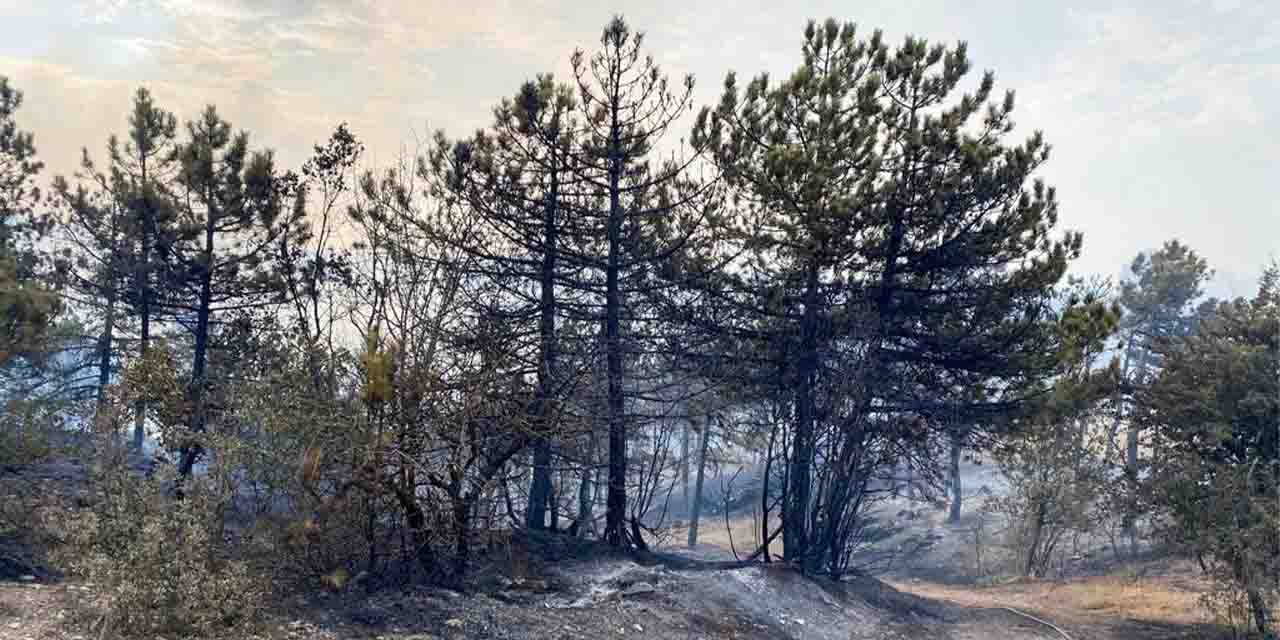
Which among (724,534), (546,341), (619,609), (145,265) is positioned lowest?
(724,534)

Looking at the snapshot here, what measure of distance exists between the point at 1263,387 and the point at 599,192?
11907mm

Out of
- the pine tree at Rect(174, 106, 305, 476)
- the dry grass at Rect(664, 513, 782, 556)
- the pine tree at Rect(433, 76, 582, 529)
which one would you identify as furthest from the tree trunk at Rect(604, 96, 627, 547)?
the dry grass at Rect(664, 513, 782, 556)

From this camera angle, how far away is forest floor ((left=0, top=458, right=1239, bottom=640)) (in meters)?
8.77

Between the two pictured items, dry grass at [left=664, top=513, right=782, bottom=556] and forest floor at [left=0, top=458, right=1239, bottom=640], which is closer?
forest floor at [left=0, top=458, right=1239, bottom=640]

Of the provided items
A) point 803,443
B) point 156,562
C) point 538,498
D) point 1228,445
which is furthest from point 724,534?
point 156,562

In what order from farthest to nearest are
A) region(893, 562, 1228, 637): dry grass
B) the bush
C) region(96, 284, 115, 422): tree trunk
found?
1. region(96, 284, 115, 422): tree trunk
2. region(893, 562, 1228, 637): dry grass
3. the bush

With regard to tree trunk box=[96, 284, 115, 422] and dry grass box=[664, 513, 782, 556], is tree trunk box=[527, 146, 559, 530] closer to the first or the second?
tree trunk box=[96, 284, 115, 422]

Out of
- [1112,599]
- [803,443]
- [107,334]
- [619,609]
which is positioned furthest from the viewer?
[107,334]

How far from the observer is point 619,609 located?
37.2 feet

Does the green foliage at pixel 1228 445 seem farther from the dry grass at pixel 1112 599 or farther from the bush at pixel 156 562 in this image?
the bush at pixel 156 562

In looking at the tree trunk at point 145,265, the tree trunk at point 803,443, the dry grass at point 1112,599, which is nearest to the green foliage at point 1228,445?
the dry grass at point 1112,599

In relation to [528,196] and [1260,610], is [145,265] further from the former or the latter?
[1260,610]

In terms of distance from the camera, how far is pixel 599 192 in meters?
15.9

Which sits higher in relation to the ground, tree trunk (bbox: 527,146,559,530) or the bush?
tree trunk (bbox: 527,146,559,530)
